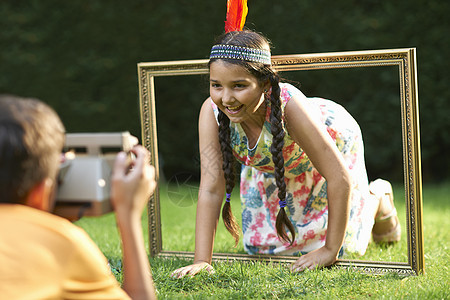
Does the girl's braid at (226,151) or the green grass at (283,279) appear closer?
the green grass at (283,279)

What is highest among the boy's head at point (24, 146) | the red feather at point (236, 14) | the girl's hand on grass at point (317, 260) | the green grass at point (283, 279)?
the red feather at point (236, 14)

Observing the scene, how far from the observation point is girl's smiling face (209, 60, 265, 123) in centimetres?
265

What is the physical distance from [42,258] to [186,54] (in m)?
5.01

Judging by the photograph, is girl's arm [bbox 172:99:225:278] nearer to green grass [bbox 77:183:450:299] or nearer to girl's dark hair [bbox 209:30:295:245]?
girl's dark hair [bbox 209:30:295:245]

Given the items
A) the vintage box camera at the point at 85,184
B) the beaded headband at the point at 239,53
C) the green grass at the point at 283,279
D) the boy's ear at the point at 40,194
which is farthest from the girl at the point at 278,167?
the boy's ear at the point at 40,194

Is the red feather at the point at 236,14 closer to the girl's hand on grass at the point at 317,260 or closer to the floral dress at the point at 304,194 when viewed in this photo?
the floral dress at the point at 304,194

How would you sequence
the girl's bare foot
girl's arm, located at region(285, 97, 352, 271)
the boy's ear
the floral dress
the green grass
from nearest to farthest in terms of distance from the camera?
the boy's ear
the green grass
girl's arm, located at region(285, 97, 352, 271)
the floral dress
the girl's bare foot

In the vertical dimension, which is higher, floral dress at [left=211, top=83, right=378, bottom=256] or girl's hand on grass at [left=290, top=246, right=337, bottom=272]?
floral dress at [left=211, top=83, right=378, bottom=256]

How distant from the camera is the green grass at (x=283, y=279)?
2.38 meters

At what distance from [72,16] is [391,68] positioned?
478 centimetres

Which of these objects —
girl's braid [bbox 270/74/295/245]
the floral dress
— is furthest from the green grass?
girl's braid [bbox 270/74/295/245]

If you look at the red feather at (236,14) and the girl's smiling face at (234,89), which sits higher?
the red feather at (236,14)

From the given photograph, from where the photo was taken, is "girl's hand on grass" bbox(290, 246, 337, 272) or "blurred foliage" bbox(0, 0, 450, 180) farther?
"blurred foliage" bbox(0, 0, 450, 180)

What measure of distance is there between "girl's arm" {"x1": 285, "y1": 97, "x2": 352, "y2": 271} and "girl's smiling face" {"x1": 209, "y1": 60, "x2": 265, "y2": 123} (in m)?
0.23
